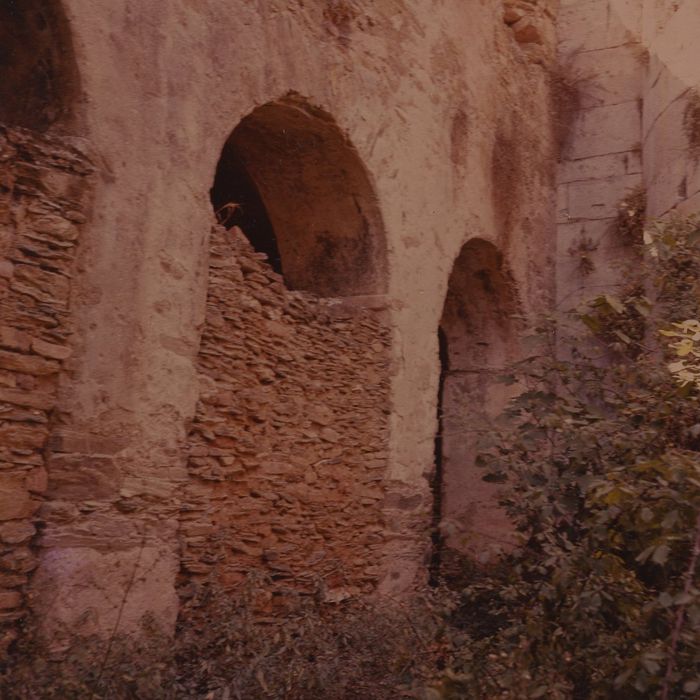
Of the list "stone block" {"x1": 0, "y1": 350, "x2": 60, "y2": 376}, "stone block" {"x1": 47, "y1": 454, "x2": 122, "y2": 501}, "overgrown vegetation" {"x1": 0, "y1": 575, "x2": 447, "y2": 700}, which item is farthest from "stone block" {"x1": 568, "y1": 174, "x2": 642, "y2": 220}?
"stone block" {"x1": 0, "y1": 350, "x2": 60, "y2": 376}

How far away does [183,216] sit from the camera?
13.6ft

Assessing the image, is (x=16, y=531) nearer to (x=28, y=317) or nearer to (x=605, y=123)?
(x=28, y=317)

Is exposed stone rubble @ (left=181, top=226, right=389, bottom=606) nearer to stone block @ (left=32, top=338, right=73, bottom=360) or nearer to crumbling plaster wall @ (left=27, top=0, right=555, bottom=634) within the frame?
crumbling plaster wall @ (left=27, top=0, right=555, bottom=634)

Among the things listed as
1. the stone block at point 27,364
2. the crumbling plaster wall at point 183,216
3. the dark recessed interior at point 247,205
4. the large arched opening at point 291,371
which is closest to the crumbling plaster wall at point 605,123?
the crumbling plaster wall at point 183,216

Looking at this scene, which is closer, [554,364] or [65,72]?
[65,72]

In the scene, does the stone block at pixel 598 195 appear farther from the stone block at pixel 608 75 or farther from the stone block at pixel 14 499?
the stone block at pixel 14 499

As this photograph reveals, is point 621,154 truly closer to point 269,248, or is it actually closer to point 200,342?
point 269,248

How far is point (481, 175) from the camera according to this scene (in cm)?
716

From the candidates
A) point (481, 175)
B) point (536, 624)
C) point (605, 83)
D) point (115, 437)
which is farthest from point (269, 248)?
point (605, 83)

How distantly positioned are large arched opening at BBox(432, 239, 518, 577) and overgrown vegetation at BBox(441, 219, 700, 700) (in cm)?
253

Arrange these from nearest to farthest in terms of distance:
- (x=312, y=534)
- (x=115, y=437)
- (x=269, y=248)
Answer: (x=115, y=437), (x=312, y=534), (x=269, y=248)

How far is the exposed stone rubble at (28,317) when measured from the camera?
3.30 m

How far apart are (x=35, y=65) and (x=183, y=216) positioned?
0.90 metres

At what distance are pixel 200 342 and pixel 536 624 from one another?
6.60ft
